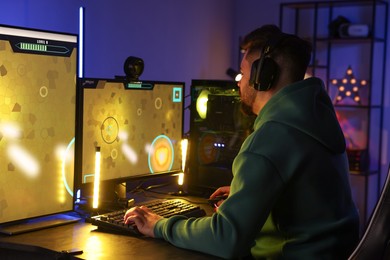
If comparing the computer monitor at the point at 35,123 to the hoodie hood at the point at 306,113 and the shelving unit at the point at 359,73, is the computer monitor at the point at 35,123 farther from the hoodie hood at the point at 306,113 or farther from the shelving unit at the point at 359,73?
the shelving unit at the point at 359,73

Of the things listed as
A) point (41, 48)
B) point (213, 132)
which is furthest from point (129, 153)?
point (41, 48)

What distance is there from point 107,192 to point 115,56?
1545mm

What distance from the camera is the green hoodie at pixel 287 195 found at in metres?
1.54

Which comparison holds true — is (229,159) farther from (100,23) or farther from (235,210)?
(100,23)

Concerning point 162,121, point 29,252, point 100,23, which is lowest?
point 29,252

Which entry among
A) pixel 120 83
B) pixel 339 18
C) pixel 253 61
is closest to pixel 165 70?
pixel 339 18

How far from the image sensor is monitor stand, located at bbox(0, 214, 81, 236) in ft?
5.95

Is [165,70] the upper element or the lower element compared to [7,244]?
upper

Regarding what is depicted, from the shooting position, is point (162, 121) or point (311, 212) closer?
point (311, 212)

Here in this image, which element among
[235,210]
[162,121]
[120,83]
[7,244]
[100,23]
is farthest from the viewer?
[100,23]

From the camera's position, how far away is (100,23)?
351 cm

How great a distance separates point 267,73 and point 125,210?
67 cm

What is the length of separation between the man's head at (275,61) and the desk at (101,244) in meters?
0.52

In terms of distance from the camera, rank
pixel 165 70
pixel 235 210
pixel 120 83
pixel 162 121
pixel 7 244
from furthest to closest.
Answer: pixel 165 70
pixel 162 121
pixel 120 83
pixel 7 244
pixel 235 210
